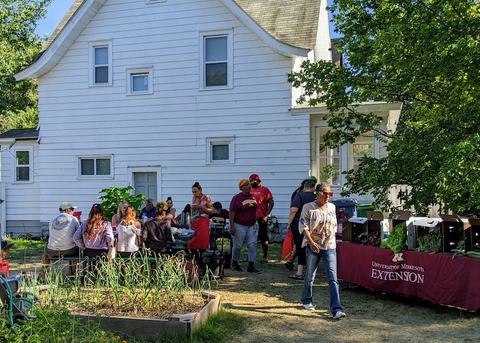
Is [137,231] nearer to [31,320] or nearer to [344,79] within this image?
[31,320]

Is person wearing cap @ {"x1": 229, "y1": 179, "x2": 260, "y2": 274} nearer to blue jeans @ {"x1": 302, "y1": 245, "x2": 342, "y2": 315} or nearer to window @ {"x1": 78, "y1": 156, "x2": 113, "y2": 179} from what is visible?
blue jeans @ {"x1": 302, "y1": 245, "x2": 342, "y2": 315}

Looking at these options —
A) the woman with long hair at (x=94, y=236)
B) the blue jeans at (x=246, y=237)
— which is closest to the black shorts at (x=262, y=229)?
the blue jeans at (x=246, y=237)

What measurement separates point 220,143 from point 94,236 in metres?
7.16

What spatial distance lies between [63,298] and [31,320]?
4.60 ft

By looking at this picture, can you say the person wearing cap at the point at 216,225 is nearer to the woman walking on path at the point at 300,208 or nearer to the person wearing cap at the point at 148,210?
the woman walking on path at the point at 300,208

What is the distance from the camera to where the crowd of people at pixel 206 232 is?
6352 mm

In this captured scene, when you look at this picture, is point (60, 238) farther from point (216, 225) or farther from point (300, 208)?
point (300, 208)

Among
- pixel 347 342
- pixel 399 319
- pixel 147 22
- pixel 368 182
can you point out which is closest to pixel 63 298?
pixel 347 342

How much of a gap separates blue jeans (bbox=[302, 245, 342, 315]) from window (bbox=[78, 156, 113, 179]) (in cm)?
1045

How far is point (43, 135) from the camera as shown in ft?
53.1

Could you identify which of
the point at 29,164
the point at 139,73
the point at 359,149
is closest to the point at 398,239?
the point at 139,73

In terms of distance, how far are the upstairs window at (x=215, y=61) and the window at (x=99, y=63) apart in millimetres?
3307

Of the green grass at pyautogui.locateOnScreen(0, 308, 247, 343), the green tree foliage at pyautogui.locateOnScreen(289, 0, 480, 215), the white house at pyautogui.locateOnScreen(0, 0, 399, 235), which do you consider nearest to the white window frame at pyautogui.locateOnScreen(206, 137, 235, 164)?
the white house at pyautogui.locateOnScreen(0, 0, 399, 235)

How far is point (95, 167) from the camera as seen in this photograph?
52.0 ft
